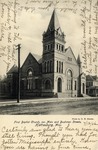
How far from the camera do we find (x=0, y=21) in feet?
5.27

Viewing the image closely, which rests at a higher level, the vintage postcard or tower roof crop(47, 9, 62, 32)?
tower roof crop(47, 9, 62, 32)

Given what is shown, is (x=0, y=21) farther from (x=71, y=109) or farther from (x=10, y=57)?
(x=71, y=109)

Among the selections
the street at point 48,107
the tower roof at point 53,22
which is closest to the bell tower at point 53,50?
the tower roof at point 53,22

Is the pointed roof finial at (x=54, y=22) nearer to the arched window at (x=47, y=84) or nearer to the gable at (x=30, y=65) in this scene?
the gable at (x=30, y=65)

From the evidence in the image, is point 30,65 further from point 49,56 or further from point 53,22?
point 53,22

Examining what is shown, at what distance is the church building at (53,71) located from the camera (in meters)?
1.62

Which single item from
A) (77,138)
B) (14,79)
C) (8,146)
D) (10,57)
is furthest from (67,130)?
(10,57)

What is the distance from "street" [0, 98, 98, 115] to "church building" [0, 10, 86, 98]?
5cm

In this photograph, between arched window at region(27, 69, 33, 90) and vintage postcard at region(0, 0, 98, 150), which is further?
arched window at region(27, 69, 33, 90)

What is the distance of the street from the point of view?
1558mm

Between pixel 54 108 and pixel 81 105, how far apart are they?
7.0 inches

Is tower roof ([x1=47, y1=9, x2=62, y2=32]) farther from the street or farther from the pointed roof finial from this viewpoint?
the street

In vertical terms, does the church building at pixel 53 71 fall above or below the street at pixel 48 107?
above

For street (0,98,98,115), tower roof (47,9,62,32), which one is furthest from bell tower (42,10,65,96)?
street (0,98,98,115)
